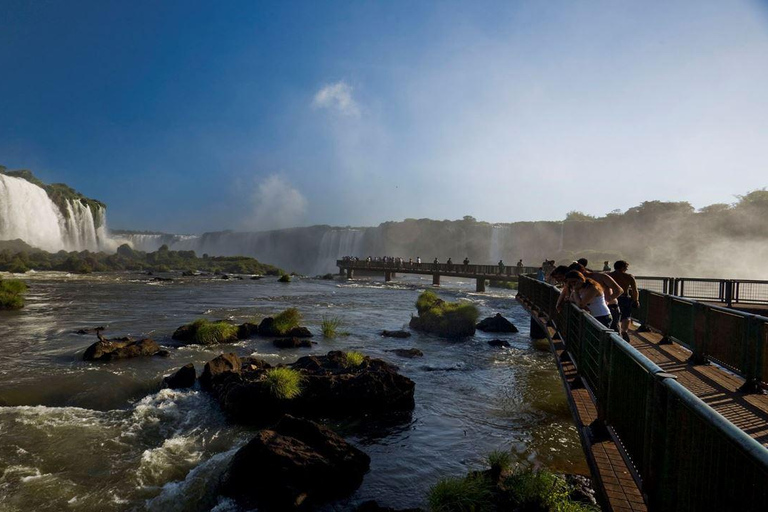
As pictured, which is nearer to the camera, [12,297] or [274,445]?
[274,445]

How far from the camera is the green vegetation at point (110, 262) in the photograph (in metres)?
55.5

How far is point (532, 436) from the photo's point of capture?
8.27 m

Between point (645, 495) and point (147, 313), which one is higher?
point (645, 495)

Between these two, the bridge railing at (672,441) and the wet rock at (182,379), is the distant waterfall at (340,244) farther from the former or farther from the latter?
the bridge railing at (672,441)

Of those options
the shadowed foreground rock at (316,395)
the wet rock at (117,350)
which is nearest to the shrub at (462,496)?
the shadowed foreground rock at (316,395)

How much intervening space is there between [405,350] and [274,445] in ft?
31.3

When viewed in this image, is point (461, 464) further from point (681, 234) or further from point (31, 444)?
point (681, 234)

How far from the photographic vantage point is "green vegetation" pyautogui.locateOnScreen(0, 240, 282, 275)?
5553 cm

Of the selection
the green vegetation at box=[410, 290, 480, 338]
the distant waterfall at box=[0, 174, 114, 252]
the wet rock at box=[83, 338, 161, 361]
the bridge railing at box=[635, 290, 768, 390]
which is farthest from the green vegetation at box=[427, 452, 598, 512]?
the distant waterfall at box=[0, 174, 114, 252]

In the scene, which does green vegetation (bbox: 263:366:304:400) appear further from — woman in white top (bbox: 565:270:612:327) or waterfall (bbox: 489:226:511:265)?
waterfall (bbox: 489:226:511:265)

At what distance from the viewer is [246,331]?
17625 mm

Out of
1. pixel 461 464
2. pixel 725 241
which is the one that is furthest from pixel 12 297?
pixel 725 241

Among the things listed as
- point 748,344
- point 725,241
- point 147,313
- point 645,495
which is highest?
point 725,241

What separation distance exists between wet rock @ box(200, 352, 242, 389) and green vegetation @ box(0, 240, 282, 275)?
182 feet
